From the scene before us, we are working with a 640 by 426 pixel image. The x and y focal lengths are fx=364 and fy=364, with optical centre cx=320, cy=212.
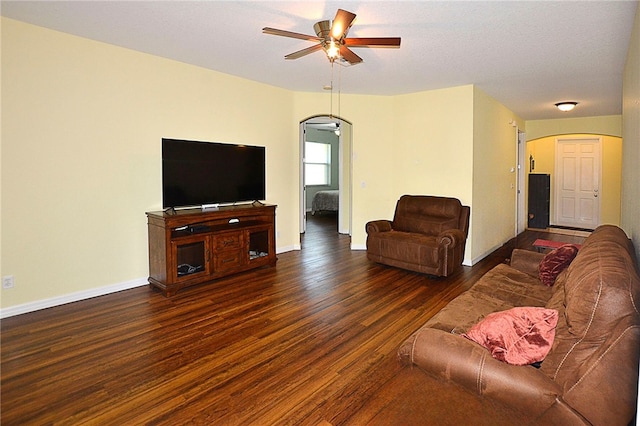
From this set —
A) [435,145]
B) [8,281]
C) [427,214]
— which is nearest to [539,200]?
[435,145]

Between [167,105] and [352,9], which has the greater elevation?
[352,9]

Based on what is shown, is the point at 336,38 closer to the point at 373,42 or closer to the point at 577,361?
the point at 373,42

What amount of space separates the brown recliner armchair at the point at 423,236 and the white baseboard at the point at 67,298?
2.98 meters

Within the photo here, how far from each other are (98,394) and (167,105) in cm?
318

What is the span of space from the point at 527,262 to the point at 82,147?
4.42 meters

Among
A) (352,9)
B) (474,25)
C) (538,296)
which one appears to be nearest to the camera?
(538,296)

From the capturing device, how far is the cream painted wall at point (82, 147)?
128 inches

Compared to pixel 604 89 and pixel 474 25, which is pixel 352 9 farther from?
pixel 604 89

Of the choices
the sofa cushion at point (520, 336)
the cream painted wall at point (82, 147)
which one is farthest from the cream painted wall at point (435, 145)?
the sofa cushion at point (520, 336)

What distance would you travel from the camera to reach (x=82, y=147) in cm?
362

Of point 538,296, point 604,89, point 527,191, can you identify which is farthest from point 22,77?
point 527,191

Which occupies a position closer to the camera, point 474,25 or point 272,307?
point 474,25

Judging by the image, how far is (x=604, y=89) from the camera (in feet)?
17.6

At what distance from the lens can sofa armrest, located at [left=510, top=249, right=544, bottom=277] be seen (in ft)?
10.8
